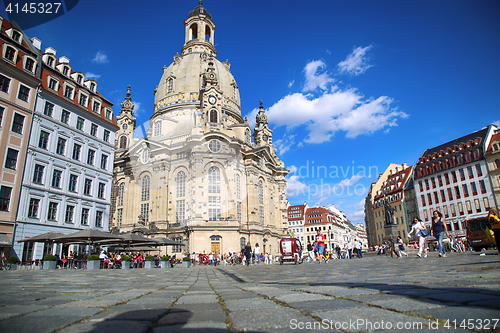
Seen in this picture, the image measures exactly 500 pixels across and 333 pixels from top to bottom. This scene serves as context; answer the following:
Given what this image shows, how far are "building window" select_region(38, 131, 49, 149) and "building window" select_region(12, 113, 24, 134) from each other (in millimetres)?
1622

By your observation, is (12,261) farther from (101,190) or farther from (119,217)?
(119,217)

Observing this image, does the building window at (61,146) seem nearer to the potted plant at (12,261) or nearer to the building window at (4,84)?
the building window at (4,84)

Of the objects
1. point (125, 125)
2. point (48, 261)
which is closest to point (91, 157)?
point (48, 261)

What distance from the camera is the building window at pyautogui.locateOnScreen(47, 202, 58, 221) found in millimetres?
27000

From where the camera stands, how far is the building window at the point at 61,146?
28.3 m

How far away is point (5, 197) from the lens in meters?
23.7

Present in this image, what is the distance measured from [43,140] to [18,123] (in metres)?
2.34

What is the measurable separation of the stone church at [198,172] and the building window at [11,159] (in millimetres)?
22077

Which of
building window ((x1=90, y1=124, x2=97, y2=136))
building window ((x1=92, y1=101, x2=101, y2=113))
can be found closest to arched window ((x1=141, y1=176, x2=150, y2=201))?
building window ((x1=90, y1=124, x2=97, y2=136))

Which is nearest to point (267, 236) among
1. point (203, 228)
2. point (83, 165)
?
point (203, 228)

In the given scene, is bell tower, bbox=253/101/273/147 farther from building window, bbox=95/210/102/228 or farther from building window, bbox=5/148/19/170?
building window, bbox=5/148/19/170

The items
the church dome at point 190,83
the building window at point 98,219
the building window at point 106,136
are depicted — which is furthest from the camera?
the church dome at point 190,83

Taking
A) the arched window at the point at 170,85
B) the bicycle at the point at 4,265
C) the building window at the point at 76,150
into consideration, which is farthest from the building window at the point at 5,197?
the arched window at the point at 170,85

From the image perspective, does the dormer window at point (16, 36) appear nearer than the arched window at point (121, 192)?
Yes
